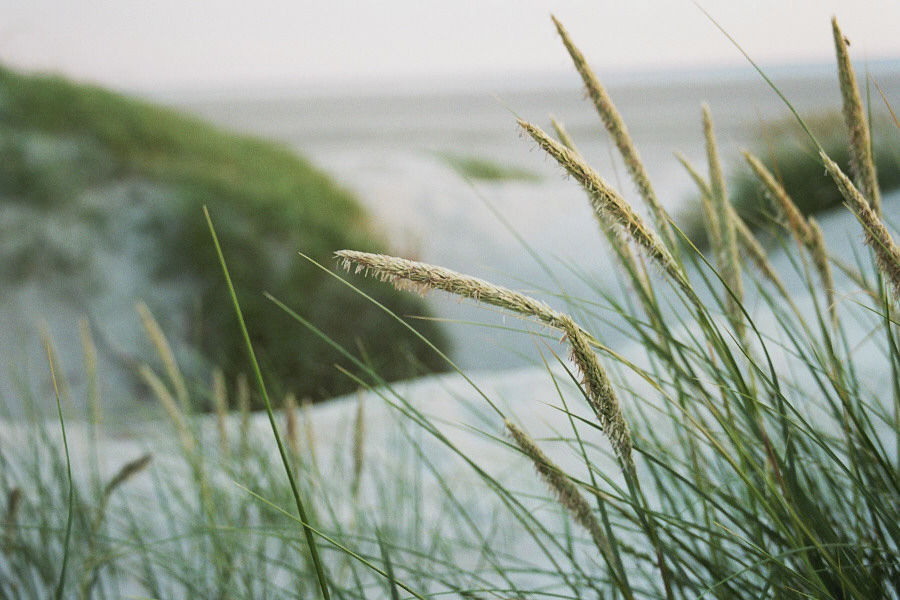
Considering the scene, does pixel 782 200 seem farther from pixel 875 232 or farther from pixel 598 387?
pixel 598 387

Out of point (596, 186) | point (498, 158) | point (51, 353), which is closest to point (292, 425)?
point (51, 353)

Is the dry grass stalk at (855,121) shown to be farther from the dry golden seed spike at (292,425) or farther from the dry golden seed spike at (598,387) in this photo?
the dry golden seed spike at (292,425)

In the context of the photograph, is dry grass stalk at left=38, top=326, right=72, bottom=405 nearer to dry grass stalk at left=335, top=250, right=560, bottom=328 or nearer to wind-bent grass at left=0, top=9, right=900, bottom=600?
wind-bent grass at left=0, top=9, right=900, bottom=600

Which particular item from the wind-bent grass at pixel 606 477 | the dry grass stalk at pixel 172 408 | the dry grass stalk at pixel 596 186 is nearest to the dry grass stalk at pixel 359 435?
the wind-bent grass at pixel 606 477

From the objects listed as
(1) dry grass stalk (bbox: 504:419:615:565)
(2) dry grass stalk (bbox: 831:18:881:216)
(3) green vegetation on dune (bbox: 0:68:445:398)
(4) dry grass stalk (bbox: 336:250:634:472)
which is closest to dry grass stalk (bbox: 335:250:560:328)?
(4) dry grass stalk (bbox: 336:250:634:472)

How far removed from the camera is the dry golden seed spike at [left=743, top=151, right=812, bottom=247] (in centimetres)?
63

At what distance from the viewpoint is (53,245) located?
12.2ft

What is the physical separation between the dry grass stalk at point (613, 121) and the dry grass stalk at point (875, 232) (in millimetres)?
127

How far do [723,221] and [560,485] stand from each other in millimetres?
263

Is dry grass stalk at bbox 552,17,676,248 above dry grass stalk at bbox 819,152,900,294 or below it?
above

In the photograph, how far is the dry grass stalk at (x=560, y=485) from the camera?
1.52 feet

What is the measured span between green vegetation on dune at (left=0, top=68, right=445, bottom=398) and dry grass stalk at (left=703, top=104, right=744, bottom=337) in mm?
2441

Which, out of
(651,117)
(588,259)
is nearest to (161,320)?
(588,259)

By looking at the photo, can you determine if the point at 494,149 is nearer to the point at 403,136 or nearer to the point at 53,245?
the point at 403,136
